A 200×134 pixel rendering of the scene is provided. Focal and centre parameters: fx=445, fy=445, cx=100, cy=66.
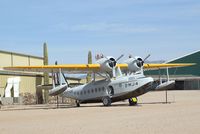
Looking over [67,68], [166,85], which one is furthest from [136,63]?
[67,68]

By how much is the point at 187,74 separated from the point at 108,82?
68.4m

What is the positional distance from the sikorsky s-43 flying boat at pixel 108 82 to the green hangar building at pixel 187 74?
5725 centimetres

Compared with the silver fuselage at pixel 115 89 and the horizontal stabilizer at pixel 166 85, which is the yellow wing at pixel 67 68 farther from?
the horizontal stabilizer at pixel 166 85

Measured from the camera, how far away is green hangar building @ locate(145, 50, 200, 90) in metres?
96.0

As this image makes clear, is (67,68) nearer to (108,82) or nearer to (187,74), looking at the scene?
(108,82)

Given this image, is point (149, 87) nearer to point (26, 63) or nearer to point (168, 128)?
point (168, 128)

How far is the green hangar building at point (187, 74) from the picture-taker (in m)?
96.0

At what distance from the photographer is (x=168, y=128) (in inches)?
589

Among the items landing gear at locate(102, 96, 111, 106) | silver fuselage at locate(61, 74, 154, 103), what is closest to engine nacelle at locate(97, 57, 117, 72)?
silver fuselage at locate(61, 74, 154, 103)

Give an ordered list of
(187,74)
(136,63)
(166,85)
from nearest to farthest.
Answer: (136,63) < (166,85) < (187,74)

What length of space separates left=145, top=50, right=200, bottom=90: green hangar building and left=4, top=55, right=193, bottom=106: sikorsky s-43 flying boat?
57251 millimetres

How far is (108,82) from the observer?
36.5 meters

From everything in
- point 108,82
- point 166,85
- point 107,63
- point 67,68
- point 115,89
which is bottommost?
point 115,89

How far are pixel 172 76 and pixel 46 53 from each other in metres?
56.5
